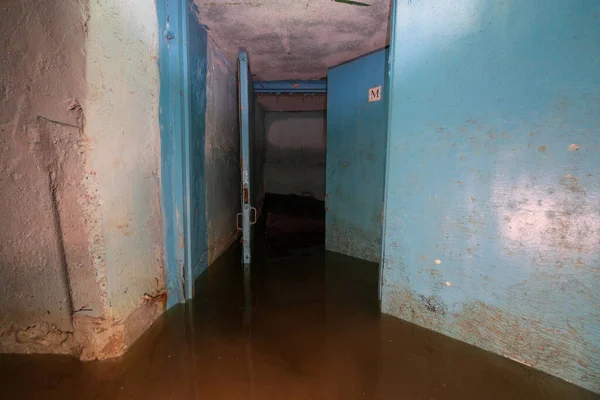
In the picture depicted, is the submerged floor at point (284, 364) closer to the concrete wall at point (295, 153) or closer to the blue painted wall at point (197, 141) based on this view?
the blue painted wall at point (197, 141)

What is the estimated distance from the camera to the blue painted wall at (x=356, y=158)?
3566 mm

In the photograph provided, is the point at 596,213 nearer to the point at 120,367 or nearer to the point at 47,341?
the point at 120,367

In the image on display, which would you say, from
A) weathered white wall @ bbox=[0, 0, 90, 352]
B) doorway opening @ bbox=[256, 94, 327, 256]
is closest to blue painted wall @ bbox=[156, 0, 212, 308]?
weathered white wall @ bbox=[0, 0, 90, 352]

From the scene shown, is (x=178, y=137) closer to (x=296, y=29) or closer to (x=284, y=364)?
(x=296, y=29)

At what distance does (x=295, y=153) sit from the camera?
7.16 meters

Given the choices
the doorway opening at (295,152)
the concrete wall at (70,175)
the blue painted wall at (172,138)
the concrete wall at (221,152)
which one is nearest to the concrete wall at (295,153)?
the doorway opening at (295,152)

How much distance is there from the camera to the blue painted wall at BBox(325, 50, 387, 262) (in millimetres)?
3566

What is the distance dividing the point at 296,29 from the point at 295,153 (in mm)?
4244

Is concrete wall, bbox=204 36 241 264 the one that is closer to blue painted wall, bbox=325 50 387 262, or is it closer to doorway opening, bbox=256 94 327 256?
blue painted wall, bbox=325 50 387 262

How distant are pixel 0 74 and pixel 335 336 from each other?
99.2 inches

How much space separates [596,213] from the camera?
4.85 ft

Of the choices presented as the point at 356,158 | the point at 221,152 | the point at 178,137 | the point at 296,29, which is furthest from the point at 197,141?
the point at 356,158

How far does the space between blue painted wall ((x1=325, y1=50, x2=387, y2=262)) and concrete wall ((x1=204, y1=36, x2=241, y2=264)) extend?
144 centimetres

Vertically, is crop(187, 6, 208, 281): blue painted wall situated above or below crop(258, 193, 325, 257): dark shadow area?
above
